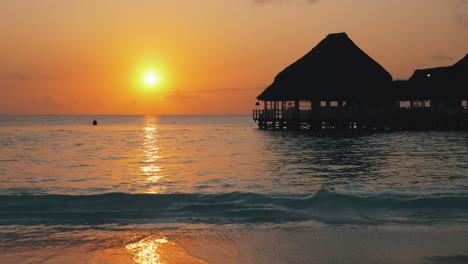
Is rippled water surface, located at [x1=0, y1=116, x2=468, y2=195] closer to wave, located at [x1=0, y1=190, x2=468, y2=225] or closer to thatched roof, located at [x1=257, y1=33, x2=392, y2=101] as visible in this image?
wave, located at [x1=0, y1=190, x2=468, y2=225]

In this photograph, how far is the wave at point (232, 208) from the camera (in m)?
10.1

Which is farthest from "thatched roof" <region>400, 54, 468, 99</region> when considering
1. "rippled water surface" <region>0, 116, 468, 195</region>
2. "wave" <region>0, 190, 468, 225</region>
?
"wave" <region>0, 190, 468, 225</region>

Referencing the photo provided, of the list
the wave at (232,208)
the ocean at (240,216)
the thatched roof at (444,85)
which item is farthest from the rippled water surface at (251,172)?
the thatched roof at (444,85)

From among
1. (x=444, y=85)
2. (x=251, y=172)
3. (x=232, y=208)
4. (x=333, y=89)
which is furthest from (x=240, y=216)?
(x=444, y=85)

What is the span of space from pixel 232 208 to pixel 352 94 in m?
40.4

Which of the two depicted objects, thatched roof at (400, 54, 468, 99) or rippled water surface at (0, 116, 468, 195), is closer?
rippled water surface at (0, 116, 468, 195)

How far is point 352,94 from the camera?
5003 cm

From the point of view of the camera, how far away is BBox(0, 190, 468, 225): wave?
33.0 ft

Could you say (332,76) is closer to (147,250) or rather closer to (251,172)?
(251,172)

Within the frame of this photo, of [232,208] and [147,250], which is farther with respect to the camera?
[232,208]

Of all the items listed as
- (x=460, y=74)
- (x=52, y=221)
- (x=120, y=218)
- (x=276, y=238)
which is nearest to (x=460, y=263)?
(x=276, y=238)

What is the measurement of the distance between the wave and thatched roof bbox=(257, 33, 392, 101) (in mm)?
37845

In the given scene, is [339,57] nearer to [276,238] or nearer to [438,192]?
[438,192]

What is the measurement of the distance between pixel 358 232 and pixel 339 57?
45.9m
